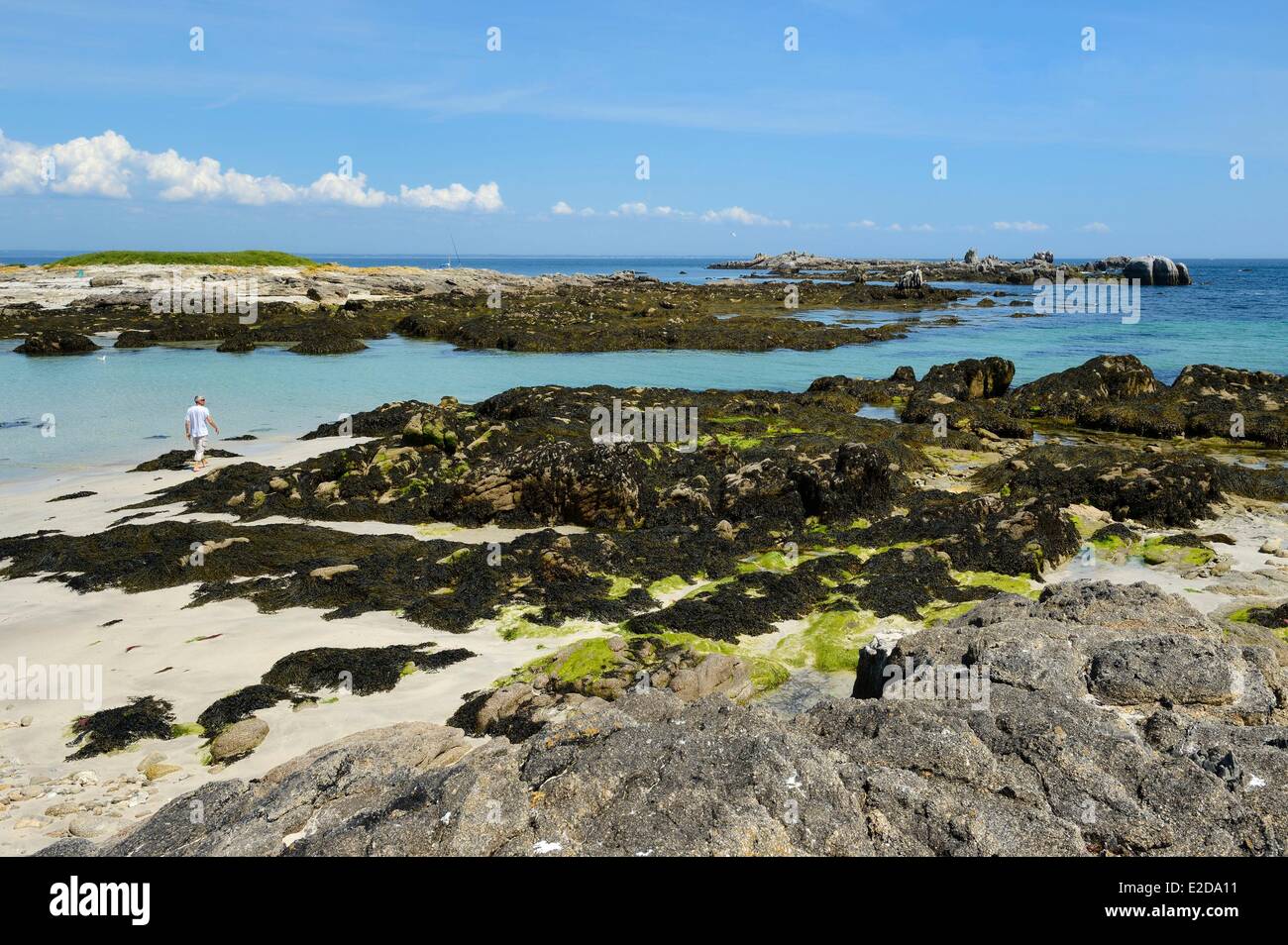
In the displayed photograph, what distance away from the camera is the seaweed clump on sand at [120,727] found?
7.12 metres

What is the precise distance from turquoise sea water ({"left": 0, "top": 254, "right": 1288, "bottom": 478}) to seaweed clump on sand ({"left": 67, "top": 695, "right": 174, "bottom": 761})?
12.9 m

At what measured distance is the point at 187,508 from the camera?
572 inches

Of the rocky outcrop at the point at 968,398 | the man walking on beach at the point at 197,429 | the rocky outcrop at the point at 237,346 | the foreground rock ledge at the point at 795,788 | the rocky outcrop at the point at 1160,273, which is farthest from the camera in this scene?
the rocky outcrop at the point at 1160,273

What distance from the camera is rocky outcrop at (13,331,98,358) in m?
36.6

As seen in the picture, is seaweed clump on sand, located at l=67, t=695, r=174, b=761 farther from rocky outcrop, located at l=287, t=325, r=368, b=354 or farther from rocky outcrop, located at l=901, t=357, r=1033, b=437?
rocky outcrop, located at l=287, t=325, r=368, b=354

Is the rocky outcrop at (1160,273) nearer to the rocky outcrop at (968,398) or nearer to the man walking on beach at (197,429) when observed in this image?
the rocky outcrop at (968,398)

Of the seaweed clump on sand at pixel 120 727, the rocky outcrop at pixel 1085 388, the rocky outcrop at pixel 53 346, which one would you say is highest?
the rocky outcrop at pixel 53 346

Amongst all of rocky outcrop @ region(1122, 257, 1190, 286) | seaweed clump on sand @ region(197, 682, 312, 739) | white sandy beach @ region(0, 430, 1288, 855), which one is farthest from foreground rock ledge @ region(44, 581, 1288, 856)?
rocky outcrop @ region(1122, 257, 1190, 286)

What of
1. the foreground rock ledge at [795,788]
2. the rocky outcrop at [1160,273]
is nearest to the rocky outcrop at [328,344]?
the foreground rock ledge at [795,788]

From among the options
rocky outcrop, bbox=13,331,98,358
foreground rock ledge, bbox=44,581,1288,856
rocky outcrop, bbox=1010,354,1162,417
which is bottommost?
foreground rock ledge, bbox=44,581,1288,856

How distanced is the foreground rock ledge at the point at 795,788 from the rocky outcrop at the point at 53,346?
40.4 m

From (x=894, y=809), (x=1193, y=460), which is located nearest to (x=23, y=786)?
(x=894, y=809)

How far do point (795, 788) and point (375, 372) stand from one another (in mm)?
31432

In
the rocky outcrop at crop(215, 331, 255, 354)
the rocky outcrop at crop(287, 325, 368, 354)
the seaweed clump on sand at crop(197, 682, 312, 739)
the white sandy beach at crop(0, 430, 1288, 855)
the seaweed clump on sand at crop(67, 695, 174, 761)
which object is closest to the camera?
the white sandy beach at crop(0, 430, 1288, 855)
